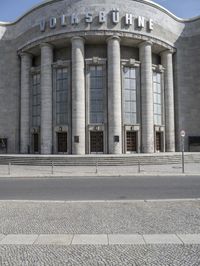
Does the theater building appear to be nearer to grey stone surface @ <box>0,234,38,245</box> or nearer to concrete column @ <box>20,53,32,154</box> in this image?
concrete column @ <box>20,53,32,154</box>

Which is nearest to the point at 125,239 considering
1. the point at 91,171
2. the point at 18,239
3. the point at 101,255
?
the point at 101,255

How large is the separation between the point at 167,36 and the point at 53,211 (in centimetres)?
3644

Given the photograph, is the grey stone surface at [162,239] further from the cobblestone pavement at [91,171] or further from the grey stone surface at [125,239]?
the cobblestone pavement at [91,171]

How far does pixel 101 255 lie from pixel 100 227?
174 cm

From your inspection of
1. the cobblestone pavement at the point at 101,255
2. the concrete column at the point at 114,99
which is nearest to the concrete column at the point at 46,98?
the concrete column at the point at 114,99

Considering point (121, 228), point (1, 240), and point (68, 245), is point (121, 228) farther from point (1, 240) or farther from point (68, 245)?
point (1, 240)

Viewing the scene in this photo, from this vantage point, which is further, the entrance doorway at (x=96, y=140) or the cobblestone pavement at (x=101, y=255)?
the entrance doorway at (x=96, y=140)

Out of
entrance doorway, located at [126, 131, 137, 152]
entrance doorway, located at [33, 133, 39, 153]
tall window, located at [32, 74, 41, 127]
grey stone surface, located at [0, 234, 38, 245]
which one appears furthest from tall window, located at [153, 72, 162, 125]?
grey stone surface, located at [0, 234, 38, 245]

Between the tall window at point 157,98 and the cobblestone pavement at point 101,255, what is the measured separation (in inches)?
1339

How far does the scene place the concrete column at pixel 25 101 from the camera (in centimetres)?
3881

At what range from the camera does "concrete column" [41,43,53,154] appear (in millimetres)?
35500

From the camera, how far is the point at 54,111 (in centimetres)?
3669

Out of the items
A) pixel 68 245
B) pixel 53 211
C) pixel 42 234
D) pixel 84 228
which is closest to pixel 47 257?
pixel 68 245

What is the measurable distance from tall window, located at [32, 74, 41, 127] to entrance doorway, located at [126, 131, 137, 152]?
520 inches
